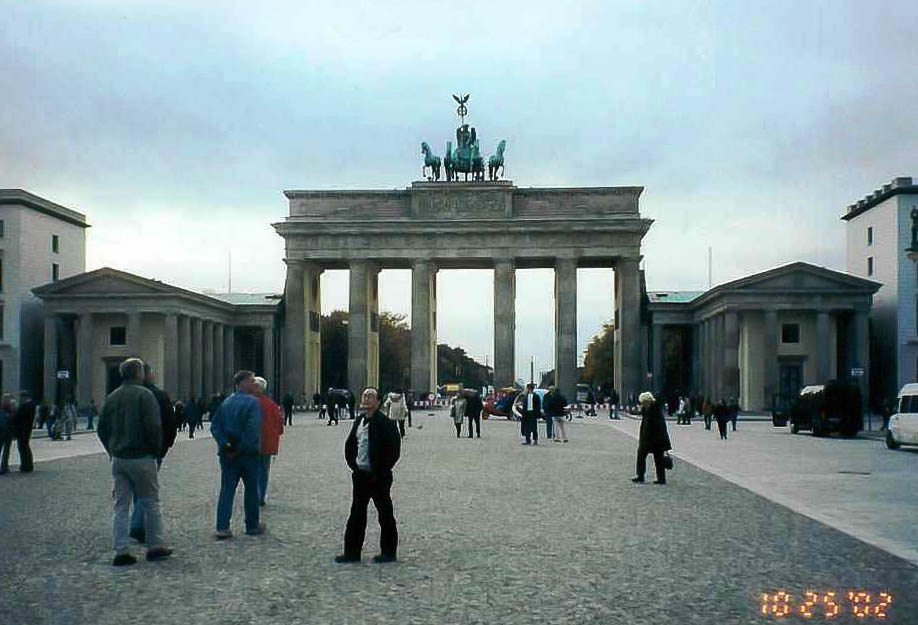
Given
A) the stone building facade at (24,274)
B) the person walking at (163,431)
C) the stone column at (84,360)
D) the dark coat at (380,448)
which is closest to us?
the dark coat at (380,448)

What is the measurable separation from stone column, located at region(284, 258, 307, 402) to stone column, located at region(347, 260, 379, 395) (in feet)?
11.1

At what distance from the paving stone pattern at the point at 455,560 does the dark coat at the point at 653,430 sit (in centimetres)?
92

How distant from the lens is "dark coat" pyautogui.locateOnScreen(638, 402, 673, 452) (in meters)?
21.8

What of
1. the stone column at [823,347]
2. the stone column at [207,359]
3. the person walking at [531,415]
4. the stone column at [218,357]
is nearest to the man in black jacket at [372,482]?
the person walking at [531,415]

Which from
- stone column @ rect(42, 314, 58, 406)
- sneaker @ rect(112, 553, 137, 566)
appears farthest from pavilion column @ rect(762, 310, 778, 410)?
sneaker @ rect(112, 553, 137, 566)

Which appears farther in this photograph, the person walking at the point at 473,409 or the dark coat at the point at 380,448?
the person walking at the point at 473,409

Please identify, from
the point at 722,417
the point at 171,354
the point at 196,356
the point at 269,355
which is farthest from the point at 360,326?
the point at 722,417

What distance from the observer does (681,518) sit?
16500 mm

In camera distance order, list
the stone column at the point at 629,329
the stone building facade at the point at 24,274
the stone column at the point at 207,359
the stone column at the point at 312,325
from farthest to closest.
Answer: the stone column at the point at 312,325 → the stone column at the point at 629,329 → the stone column at the point at 207,359 → the stone building facade at the point at 24,274

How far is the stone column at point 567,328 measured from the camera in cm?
8862

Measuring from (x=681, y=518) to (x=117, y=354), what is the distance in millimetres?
69656

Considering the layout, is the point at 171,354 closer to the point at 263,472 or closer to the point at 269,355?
the point at 269,355

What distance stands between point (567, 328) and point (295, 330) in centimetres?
1958

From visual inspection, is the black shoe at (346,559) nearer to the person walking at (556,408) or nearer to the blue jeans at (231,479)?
the blue jeans at (231,479)
